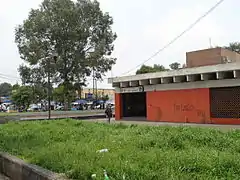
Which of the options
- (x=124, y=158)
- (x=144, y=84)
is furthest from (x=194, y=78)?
(x=124, y=158)

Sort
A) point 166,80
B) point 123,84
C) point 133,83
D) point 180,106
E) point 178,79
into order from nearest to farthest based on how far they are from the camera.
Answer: point 178,79, point 180,106, point 166,80, point 133,83, point 123,84

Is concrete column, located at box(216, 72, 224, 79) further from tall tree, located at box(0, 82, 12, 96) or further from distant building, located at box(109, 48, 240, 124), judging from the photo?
tall tree, located at box(0, 82, 12, 96)

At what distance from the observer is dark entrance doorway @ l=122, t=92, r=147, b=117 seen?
37.3 metres

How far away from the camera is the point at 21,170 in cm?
767

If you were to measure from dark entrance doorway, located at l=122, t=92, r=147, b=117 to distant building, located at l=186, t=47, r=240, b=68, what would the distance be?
6548 millimetres

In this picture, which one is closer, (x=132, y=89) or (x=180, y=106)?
(x=180, y=106)

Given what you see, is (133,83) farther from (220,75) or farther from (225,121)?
(225,121)

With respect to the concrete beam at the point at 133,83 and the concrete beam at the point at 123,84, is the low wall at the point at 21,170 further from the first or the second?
the concrete beam at the point at 123,84

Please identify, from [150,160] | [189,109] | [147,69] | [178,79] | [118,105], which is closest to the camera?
[150,160]

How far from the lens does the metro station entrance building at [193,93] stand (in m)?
25.2

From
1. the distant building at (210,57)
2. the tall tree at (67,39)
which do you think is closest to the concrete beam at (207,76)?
the distant building at (210,57)

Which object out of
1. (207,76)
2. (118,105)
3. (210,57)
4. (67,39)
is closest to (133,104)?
(118,105)

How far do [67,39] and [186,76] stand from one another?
31807 millimetres

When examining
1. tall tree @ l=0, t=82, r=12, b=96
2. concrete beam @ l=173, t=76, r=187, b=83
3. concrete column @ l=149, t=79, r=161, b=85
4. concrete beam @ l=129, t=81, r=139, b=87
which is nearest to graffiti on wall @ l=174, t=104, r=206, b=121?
concrete beam @ l=173, t=76, r=187, b=83
